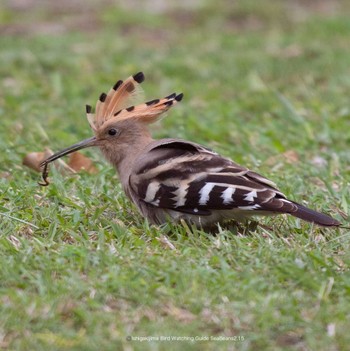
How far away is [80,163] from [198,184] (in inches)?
59.2

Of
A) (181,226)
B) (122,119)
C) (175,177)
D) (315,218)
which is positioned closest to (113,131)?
(122,119)

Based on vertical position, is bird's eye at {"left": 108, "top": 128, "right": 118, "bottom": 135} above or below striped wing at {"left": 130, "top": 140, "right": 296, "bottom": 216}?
above

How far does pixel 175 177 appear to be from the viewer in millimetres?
4301

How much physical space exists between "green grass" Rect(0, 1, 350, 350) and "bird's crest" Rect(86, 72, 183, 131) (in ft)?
1.36

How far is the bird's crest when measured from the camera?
4.77 m

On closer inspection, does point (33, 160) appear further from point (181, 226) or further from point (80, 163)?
point (181, 226)

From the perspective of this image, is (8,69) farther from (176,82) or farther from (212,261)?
(212,261)

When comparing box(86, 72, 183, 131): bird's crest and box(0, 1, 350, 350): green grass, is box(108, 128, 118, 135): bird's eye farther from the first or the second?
box(0, 1, 350, 350): green grass

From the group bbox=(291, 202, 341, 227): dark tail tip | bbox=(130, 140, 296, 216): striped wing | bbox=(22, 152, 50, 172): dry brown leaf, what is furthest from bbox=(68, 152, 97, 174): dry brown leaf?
bbox=(291, 202, 341, 227): dark tail tip

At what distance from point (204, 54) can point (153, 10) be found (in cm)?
243

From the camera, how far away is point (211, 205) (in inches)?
164

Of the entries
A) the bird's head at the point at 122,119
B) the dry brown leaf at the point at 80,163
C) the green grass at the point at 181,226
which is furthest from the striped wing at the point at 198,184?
the dry brown leaf at the point at 80,163

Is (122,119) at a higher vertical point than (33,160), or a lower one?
higher

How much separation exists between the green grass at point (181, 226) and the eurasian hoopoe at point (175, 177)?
0.35 feet
